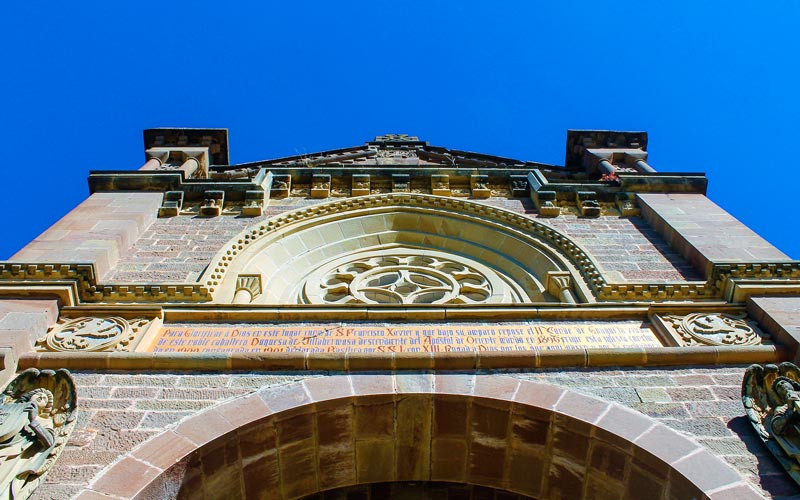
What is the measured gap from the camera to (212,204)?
1223 centimetres

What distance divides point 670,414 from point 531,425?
1.21 meters

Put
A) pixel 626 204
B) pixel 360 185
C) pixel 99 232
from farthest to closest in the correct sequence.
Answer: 1. pixel 360 185
2. pixel 626 204
3. pixel 99 232

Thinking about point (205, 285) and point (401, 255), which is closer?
point (205, 285)

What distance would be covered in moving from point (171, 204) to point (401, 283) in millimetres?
4022

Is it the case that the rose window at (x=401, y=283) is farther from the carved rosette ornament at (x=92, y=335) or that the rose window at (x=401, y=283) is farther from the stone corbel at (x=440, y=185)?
the carved rosette ornament at (x=92, y=335)

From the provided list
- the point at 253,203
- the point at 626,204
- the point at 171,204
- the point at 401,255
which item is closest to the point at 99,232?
the point at 171,204

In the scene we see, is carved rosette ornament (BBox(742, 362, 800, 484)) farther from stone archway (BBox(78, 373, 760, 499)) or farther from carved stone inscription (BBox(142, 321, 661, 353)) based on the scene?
carved stone inscription (BBox(142, 321, 661, 353))

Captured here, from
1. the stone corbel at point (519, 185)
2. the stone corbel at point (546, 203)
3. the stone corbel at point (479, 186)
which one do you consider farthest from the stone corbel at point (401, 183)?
the stone corbel at point (546, 203)

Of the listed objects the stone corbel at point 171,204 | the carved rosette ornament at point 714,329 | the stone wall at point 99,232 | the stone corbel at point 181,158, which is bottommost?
the carved rosette ornament at point 714,329

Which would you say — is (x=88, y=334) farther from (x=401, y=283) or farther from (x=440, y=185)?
(x=440, y=185)

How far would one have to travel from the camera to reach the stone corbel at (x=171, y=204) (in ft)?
39.4

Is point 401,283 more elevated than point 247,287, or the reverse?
point 401,283

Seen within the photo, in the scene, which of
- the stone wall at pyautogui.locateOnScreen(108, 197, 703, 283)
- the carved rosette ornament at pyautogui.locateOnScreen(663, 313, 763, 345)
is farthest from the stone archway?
the stone wall at pyautogui.locateOnScreen(108, 197, 703, 283)

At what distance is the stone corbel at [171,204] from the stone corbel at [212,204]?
37 centimetres
